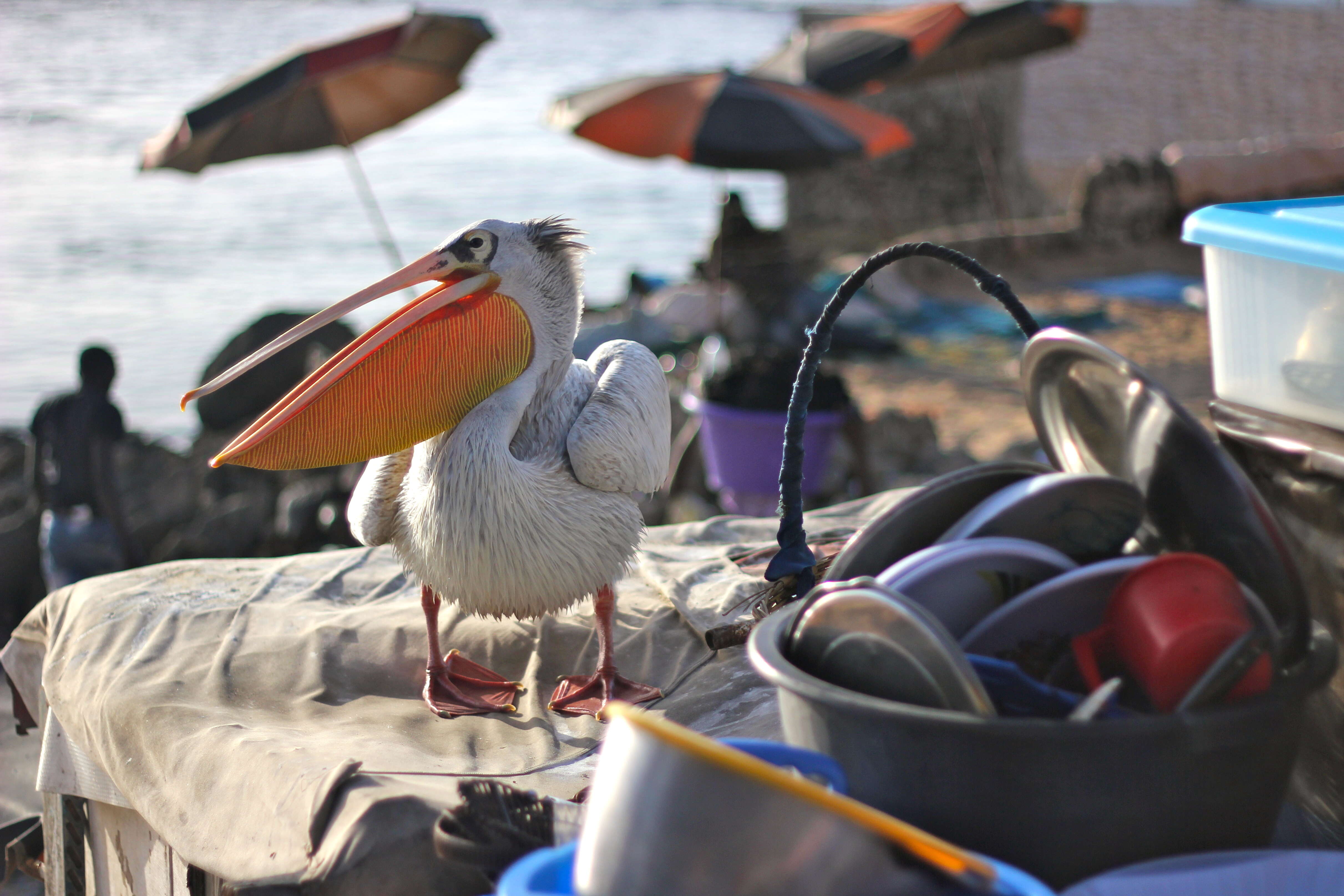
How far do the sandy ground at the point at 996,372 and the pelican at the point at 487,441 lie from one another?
10.2ft

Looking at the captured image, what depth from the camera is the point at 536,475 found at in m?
1.74

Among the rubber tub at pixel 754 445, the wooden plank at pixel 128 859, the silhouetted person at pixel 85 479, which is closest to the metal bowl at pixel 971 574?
the wooden plank at pixel 128 859

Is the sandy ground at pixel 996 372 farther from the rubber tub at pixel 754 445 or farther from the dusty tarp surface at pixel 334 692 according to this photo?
the dusty tarp surface at pixel 334 692

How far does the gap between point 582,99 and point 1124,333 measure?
372cm

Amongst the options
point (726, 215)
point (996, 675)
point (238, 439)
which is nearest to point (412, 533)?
point (238, 439)

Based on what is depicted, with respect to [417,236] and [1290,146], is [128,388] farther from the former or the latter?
[1290,146]

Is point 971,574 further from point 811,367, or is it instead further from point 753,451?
point 753,451

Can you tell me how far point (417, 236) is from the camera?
10.7m

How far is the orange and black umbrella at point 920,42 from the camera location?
5.75 metres

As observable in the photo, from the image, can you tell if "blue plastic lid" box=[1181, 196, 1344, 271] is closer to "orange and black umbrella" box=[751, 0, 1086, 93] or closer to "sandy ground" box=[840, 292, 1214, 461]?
"sandy ground" box=[840, 292, 1214, 461]

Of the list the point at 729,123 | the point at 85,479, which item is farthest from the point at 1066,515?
the point at 729,123

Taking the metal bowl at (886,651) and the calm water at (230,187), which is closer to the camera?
the metal bowl at (886,651)

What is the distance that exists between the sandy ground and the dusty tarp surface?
2981 millimetres

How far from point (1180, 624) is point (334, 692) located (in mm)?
1365
